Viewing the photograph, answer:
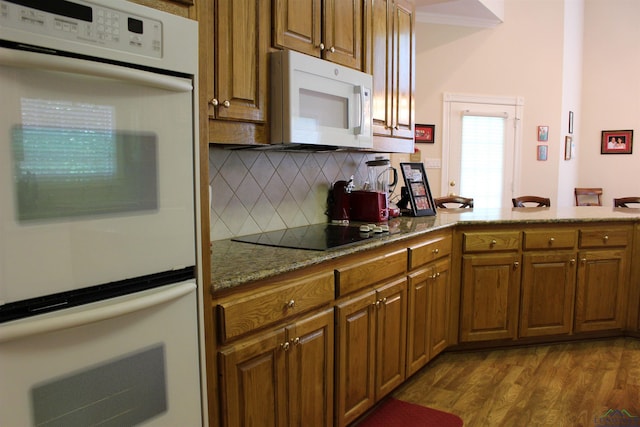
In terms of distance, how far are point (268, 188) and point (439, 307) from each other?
4.07 feet

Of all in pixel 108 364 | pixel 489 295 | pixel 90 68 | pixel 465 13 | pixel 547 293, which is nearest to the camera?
pixel 90 68

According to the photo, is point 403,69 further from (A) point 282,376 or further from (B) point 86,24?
(B) point 86,24

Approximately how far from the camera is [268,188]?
2.41m

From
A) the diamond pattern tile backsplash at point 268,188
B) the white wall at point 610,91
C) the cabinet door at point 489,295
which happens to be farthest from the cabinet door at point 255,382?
the white wall at point 610,91

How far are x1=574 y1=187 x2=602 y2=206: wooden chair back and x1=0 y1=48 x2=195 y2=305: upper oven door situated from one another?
651 centimetres

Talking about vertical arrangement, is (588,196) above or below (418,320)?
above

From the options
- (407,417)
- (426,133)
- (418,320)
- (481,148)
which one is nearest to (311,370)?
(407,417)

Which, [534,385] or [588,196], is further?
[588,196]

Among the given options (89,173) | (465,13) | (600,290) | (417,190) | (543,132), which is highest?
(465,13)

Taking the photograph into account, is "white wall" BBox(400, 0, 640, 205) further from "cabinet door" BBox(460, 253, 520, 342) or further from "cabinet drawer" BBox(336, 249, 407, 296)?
"cabinet drawer" BBox(336, 249, 407, 296)

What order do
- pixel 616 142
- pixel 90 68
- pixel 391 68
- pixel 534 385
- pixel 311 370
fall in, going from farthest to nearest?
pixel 616 142 → pixel 391 68 → pixel 534 385 → pixel 311 370 → pixel 90 68

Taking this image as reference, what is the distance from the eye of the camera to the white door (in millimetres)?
5453

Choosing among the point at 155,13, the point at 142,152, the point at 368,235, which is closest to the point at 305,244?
the point at 368,235

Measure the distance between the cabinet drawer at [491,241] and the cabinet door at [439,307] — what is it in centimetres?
20
